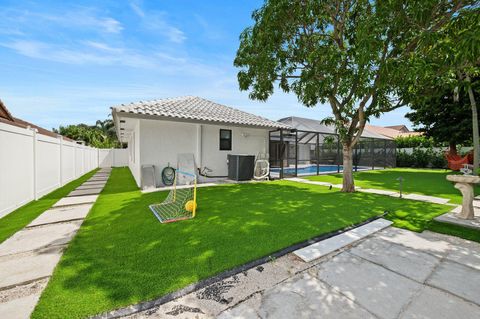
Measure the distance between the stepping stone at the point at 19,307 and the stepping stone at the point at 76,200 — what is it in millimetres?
4382

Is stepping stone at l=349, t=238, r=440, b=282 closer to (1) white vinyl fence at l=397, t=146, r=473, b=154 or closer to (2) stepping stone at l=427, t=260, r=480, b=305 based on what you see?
(2) stepping stone at l=427, t=260, r=480, b=305

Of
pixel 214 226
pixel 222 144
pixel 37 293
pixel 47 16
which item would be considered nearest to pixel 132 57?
pixel 47 16

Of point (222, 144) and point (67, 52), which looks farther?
point (222, 144)

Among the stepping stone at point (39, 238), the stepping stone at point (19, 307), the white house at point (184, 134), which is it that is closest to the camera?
the stepping stone at point (19, 307)

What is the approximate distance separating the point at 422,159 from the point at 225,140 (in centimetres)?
1937

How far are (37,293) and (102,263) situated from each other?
627 millimetres

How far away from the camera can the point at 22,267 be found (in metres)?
2.58

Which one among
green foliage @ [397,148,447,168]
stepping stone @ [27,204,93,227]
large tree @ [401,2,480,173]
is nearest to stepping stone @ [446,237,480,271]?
large tree @ [401,2,480,173]

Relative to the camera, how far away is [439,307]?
1.94 metres

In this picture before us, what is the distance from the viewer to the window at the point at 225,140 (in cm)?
1024

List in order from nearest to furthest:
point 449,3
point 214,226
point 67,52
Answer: point 214,226 < point 449,3 < point 67,52

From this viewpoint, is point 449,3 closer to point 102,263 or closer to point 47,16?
point 102,263

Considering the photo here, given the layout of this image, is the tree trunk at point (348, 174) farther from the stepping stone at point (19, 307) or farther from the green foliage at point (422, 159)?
the green foliage at point (422, 159)

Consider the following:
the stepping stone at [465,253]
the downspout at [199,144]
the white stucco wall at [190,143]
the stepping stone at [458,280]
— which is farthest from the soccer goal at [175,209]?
the stepping stone at [465,253]
